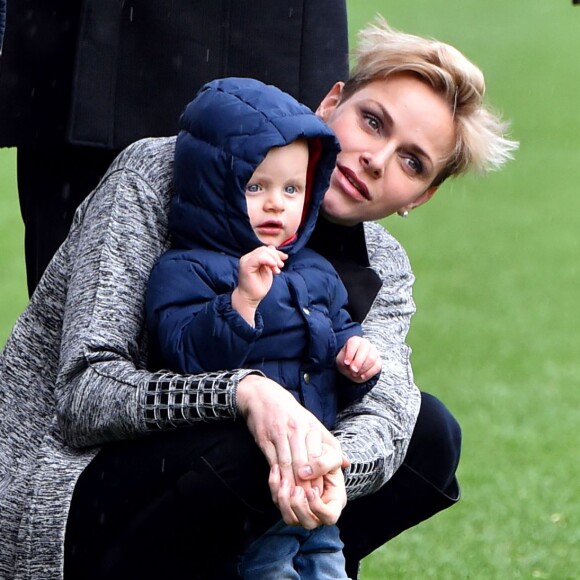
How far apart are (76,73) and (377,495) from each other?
1.05 metres

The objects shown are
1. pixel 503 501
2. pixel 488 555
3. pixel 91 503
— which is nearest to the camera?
pixel 91 503

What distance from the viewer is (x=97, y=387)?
8.43 feet

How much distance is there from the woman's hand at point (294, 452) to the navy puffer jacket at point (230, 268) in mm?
89

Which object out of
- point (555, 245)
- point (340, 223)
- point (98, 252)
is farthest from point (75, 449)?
point (555, 245)

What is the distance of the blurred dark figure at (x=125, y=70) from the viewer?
10.9 ft

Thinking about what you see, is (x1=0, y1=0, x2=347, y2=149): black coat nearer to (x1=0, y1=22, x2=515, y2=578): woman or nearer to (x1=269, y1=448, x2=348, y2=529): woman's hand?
(x1=0, y1=22, x2=515, y2=578): woman

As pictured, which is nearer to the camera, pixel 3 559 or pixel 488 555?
pixel 3 559

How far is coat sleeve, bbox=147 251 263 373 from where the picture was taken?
8.14 ft

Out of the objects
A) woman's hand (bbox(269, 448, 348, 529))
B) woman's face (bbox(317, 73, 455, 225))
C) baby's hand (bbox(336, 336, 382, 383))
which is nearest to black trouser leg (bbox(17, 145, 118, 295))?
woman's face (bbox(317, 73, 455, 225))

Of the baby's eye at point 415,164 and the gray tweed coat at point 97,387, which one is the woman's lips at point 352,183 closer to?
the baby's eye at point 415,164

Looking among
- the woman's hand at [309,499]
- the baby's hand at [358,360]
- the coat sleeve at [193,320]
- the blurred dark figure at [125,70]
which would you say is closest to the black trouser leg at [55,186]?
the blurred dark figure at [125,70]

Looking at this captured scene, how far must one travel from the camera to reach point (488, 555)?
442 centimetres

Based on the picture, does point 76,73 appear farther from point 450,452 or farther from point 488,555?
point 488,555

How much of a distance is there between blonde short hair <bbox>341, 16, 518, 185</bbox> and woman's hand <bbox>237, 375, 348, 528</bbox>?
77 centimetres
